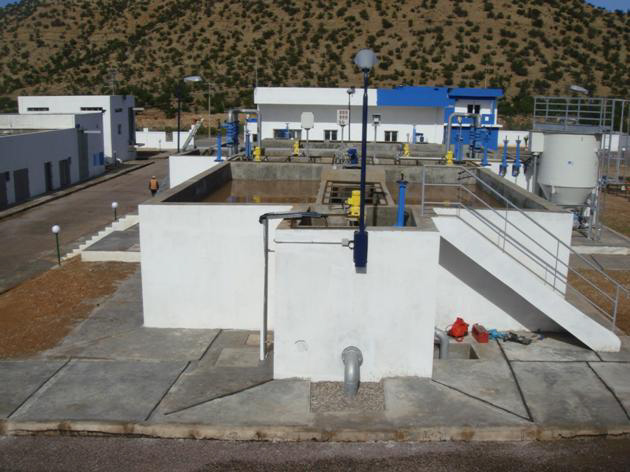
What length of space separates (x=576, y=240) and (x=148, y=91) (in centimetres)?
6462

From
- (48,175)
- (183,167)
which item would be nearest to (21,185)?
(48,175)

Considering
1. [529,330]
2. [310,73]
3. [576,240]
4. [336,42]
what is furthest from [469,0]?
[529,330]

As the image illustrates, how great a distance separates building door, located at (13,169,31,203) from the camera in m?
30.8

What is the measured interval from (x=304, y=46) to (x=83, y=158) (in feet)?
155

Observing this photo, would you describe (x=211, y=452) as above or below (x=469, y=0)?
below

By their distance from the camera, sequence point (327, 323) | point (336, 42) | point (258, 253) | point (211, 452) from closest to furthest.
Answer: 1. point (211, 452)
2. point (327, 323)
3. point (258, 253)
4. point (336, 42)

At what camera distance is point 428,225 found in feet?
35.0

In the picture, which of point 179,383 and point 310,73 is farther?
point 310,73

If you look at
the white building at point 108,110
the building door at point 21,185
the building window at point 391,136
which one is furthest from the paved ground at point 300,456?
the white building at point 108,110

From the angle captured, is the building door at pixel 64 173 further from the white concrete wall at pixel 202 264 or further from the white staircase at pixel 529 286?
the white staircase at pixel 529 286

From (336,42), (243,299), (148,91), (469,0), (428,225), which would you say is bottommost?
(243,299)

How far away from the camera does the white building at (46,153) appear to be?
99.6ft

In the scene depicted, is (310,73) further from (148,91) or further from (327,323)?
(327,323)

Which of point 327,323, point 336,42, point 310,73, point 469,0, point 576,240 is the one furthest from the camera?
point 469,0
